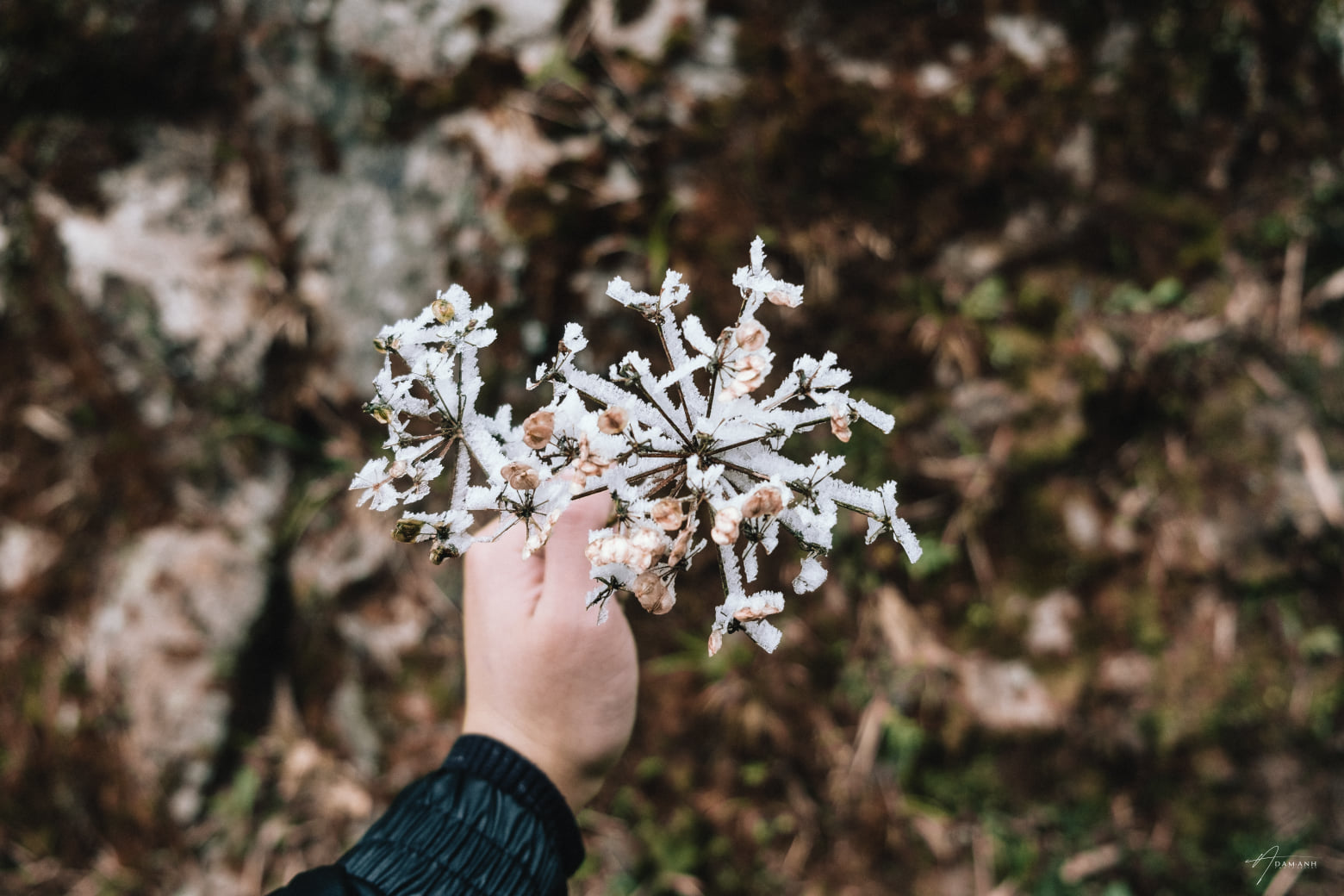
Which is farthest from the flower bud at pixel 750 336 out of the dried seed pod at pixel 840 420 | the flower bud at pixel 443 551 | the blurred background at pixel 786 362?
the blurred background at pixel 786 362

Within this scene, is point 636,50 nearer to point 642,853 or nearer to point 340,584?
point 340,584

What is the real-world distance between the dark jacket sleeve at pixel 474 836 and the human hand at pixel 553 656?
0.06 m

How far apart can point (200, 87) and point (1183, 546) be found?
4.05 meters

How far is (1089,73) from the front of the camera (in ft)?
8.29

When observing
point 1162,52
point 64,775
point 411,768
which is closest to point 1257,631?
point 1162,52

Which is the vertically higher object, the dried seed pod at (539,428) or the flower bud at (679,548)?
the dried seed pod at (539,428)

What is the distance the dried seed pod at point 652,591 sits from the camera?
3.90 ft

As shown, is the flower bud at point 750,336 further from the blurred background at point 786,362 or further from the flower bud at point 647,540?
the blurred background at point 786,362

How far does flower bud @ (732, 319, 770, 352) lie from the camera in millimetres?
1176

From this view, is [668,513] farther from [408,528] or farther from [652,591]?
[408,528]

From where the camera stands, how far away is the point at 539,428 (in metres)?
1.17

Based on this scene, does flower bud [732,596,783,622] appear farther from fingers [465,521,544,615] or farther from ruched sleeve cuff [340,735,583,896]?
ruched sleeve cuff [340,735,583,896]

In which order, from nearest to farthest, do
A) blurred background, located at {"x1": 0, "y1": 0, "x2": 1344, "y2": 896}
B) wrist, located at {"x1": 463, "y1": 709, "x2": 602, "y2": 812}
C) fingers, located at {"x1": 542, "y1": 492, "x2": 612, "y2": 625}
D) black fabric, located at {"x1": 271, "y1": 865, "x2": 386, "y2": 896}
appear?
1. black fabric, located at {"x1": 271, "y1": 865, "x2": 386, "y2": 896}
2. fingers, located at {"x1": 542, "y1": 492, "x2": 612, "y2": 625}
3. wrist, located at {"x1": 463, "y1": 709, "x2": 602, "y2": 812}
4. blurred background, located at {"x1": 0, "y1": 0, "x2": 1344, "y2": 896}
